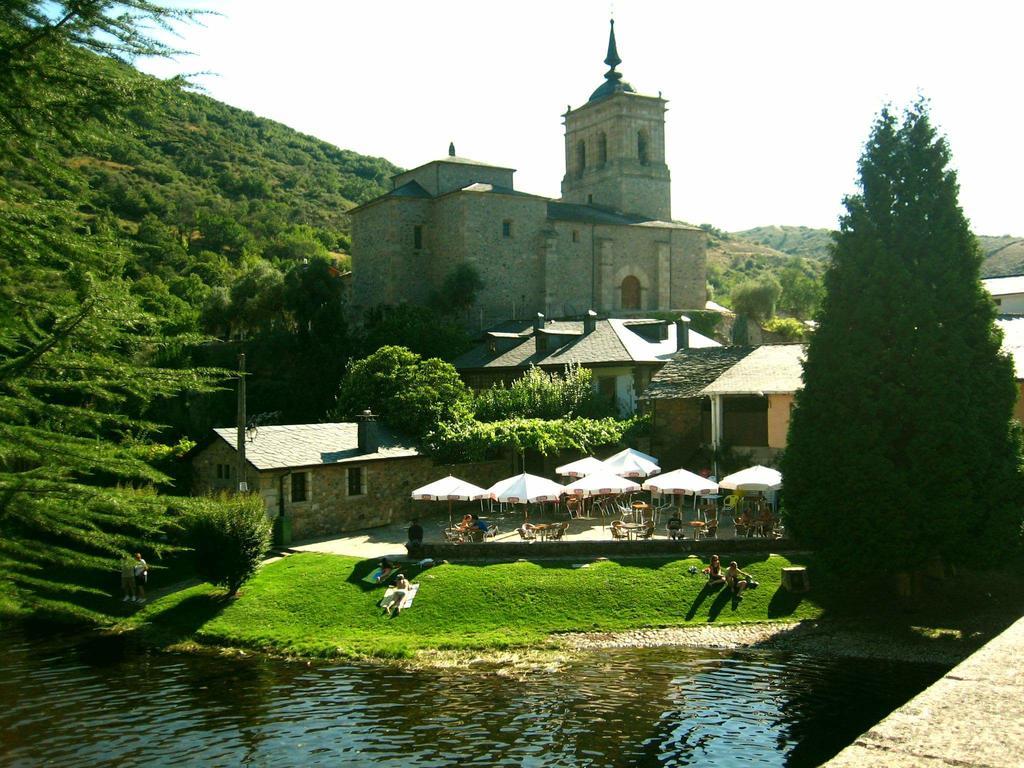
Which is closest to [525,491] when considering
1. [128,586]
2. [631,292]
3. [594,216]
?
[128,586]

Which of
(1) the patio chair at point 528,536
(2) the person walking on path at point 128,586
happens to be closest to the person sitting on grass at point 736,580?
(1) the patio chair at point 528,536

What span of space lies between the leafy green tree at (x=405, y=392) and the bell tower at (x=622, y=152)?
1388 inches

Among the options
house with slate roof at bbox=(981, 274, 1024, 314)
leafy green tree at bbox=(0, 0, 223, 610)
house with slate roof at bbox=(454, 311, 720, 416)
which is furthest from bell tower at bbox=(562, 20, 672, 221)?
leafy green tree at bbox=(0, 0, 223, 610)

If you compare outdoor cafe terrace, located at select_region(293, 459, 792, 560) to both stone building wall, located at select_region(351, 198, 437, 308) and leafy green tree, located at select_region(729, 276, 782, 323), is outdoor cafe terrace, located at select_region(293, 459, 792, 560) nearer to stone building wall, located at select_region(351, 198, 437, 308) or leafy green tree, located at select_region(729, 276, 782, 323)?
stone building wall, located at select_region(351, 198, 437, 308)

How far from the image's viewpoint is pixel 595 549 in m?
23.8

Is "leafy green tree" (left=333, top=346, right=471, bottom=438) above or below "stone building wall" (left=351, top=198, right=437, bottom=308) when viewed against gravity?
below

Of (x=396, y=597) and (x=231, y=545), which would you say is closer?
(x=396, y=597)

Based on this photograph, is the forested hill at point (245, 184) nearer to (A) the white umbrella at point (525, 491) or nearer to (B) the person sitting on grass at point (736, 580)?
(A) the white umbrella at point (525, 491)

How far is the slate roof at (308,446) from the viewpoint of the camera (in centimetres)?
2753

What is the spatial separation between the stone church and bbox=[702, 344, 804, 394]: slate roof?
87.0 ft

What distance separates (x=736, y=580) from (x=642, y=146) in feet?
172

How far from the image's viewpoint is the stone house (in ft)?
90.3

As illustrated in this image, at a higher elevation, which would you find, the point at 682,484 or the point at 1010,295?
the point at 1010,295

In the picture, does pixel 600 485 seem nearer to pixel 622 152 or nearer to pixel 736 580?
pixel 736 580
